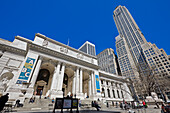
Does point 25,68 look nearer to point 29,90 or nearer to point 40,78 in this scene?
point 29,90

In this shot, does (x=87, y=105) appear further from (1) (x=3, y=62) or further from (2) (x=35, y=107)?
(1) (x=3, y=62)

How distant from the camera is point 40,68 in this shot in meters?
23.9

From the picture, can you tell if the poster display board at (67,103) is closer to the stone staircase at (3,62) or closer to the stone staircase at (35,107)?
the stone staircase at (35,107)

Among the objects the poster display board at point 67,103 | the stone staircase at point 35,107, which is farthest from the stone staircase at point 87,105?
the poster display board at point 67,103

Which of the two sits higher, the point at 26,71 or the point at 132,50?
the point at 132,50

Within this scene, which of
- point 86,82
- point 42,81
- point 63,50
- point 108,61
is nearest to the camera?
point 42,81

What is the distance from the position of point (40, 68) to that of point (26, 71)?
8044 mm

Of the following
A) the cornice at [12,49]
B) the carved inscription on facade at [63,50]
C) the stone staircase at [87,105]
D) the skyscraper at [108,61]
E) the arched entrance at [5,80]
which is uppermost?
the skyscraper at [108,61]

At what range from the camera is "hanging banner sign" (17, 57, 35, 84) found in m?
15.0

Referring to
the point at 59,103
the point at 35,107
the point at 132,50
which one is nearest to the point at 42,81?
the point at 35,107

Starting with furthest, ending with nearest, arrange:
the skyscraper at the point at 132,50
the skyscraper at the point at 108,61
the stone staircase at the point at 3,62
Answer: the skyscraper at the point at 108,61
the skyscraper at the point at 132,50
the stone staircase at the point at 3,62

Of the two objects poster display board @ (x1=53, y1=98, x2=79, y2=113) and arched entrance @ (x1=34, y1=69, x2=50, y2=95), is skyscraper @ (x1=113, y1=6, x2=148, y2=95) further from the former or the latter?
poster display board @ (x1=53, y1=98, x2=79, y2=113)

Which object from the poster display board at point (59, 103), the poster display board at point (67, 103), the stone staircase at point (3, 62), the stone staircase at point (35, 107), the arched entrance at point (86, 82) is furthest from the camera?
the arched entrance at point (86, 82)

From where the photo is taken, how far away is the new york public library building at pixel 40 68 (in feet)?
50.3
